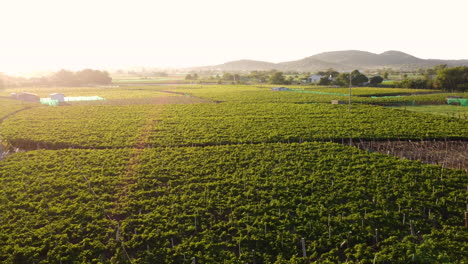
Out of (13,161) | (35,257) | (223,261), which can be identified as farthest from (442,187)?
(13,161)

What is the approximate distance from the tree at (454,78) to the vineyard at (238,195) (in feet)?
183

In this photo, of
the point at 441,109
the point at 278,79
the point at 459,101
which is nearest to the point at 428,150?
the point at 441,109

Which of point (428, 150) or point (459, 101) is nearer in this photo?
point (428, 150)

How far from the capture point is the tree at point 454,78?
75056 mm

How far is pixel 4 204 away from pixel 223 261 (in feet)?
47.3

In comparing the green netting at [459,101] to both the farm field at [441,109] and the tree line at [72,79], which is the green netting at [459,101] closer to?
the farm field at [441,109]

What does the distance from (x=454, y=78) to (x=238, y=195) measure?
8489 cm

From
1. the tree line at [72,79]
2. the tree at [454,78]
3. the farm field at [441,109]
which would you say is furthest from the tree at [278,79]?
the tree line at [72,79]

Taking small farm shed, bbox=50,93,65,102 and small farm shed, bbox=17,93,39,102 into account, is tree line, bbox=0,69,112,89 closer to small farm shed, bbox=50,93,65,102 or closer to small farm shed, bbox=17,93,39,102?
small farm shed, bbox=17,93,39,102

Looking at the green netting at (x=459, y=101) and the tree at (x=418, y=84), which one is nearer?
the green netting at (x=459, y=101)

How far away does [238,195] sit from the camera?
18031mm

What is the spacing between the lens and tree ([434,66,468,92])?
7506cm

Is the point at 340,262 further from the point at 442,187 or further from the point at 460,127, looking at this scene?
the point at 460,127

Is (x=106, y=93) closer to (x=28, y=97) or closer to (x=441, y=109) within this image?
(x=28, y=97)
